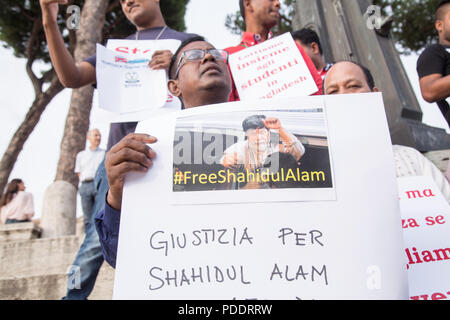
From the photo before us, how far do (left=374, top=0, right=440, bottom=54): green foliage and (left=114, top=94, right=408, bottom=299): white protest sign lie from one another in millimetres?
11188

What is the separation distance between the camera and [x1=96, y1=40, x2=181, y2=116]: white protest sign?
1.56 m

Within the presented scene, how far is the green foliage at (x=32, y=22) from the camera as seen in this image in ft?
36.7

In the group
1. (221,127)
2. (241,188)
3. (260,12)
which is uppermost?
(260,12)

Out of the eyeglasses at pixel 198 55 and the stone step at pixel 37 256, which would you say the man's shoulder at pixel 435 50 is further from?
the stone step at pixel 37 256

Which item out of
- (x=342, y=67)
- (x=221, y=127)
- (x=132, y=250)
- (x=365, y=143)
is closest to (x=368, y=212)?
(x=365, y=143)

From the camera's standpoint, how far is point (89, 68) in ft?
5.61

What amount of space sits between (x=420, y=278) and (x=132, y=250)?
71 cm

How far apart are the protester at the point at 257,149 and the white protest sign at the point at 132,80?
85 centimetres

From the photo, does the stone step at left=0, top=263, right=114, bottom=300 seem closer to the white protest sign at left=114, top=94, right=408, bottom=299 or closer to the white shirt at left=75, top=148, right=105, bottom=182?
the white shirt at left=75, top=148, right=105, bottom=182

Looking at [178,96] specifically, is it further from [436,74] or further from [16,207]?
[16,207]

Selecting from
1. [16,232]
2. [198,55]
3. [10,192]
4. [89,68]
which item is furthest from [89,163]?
[198,55]
